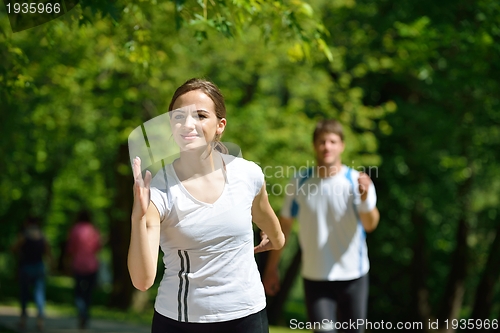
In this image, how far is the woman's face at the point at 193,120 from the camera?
10.8ft

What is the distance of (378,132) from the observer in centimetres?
1830

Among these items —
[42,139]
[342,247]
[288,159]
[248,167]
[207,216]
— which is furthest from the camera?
[288,159]

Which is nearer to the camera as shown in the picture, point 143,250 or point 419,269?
point 143,250

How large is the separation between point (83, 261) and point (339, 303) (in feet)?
22.0

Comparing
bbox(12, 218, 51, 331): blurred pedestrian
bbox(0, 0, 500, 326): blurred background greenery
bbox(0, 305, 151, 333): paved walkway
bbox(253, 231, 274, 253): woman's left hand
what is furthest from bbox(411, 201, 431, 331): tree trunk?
bbox(253, 231, 274, 253): woman's left hand

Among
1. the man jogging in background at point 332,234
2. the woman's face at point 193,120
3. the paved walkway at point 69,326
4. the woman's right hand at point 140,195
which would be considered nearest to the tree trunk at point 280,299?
the paved walkway at point 69,326

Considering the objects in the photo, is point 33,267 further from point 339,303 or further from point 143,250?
point 143,250

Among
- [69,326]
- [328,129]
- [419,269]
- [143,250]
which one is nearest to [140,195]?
[143,250]

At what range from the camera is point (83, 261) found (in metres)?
11.7

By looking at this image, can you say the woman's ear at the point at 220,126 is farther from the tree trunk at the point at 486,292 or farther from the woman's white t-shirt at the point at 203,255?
the tree trunk at the point at 486,292

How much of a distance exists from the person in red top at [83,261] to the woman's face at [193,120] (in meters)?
8.73

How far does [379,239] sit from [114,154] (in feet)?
24.7

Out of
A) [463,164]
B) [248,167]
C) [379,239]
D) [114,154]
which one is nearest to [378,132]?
[463,164]

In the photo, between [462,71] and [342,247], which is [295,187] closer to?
[342,247]
